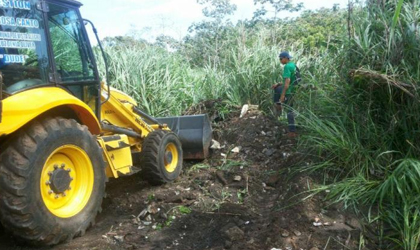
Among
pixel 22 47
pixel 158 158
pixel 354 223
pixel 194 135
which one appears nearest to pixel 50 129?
pixel 22 47

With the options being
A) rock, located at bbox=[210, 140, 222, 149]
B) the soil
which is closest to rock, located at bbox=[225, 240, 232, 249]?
the soil

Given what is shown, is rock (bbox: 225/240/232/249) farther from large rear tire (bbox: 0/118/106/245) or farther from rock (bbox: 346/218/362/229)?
large rear tire (bbox: 0/118/106/245)

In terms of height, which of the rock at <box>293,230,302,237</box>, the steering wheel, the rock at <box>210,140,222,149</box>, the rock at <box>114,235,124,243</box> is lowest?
the rock at <box>114,235,124,243</box>

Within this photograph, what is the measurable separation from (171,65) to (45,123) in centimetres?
634

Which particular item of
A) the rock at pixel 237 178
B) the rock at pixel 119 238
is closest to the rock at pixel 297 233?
the rock at pixel 119 238

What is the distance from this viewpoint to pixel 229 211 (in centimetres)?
427

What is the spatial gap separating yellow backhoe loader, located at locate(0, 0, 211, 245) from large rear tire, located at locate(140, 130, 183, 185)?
498 mm

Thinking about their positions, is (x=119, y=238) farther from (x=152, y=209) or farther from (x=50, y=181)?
(x=50, y=181)

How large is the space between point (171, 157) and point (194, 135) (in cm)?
83

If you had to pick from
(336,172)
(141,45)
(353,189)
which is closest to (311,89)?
(336,172)

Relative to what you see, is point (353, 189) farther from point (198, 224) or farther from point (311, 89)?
point (311, 89)

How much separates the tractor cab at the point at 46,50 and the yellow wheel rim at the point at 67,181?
672mm

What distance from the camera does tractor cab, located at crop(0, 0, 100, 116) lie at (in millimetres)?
3576

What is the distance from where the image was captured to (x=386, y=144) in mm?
4055
